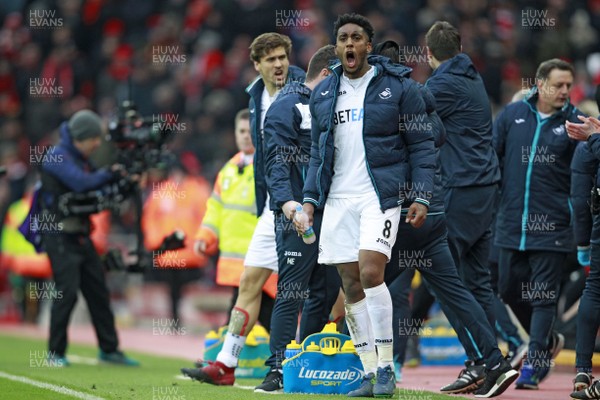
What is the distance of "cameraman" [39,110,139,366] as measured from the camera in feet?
42.8

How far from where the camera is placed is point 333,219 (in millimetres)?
8656

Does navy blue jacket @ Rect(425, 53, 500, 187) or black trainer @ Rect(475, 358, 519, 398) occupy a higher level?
navy blue jacket @ Rect(425, 53, 500, 187)

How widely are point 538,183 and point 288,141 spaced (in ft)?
7.85

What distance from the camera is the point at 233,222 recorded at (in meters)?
11.9

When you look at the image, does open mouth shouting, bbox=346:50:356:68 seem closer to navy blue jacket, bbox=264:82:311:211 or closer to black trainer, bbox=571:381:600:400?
navy blue jacket, bbox=264:82:311:211

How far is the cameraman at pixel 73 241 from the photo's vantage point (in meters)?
13.1

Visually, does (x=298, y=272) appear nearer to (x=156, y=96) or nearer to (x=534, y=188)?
(x=534, y=188)

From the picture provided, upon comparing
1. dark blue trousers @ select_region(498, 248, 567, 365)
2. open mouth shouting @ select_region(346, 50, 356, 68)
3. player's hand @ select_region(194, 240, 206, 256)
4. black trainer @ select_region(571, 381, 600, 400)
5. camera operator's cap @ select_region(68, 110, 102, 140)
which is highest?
open mouth shouting @ select_region(346, 50, 356, 68)

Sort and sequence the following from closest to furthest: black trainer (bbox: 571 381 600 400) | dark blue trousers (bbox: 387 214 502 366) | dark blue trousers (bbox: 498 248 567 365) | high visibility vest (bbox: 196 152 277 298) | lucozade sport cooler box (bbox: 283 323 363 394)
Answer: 1. black trainer (bbox: 571 381 600 400)
2. dark blue trousers (bbox: 387 214 502 366)
3. lucozade sport cooler box (bbox: 283 323 363 394)
4. dark blue trousers (bbox: 498 248 567 365)
5. high visibility vest (bbox: 196 152 277 298)

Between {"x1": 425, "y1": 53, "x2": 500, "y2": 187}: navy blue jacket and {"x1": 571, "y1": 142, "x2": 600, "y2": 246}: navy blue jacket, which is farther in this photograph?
{"x1": 425, "y1": 53, "x2": 500, "y2": 187}: navy blue jacket

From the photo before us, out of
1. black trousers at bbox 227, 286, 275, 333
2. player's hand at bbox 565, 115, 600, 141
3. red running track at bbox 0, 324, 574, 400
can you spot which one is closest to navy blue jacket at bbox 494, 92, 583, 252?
red running track at bbox 0, 324, 574, 400

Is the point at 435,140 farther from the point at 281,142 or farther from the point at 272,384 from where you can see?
the point at 272,384

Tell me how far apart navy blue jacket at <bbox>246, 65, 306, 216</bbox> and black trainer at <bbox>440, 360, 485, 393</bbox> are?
2.07 m

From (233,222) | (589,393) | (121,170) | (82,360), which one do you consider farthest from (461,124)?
(82,360)
